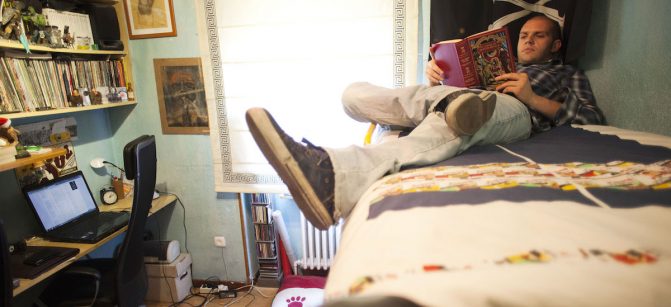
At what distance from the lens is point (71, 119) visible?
192 cm

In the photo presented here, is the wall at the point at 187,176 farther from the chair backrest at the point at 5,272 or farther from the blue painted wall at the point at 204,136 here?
the chair backrest at the point at 5,272

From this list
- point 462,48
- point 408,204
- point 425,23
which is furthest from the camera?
point 425,23

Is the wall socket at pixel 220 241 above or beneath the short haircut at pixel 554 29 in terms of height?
beneath

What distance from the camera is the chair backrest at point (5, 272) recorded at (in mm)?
953

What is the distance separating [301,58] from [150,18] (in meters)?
0.94

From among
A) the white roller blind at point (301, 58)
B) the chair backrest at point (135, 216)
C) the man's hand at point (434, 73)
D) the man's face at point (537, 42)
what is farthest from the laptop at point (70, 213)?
the man's face at point (537, 42)

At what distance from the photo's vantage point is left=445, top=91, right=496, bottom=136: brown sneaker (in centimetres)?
91

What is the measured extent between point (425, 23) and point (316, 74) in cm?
Answer: 64

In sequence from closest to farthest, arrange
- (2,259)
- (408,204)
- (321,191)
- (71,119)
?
(408,204)
(321,191)
(2,259)
(71,119)

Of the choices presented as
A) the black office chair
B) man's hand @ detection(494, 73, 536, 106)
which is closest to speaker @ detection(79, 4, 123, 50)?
the black office chair

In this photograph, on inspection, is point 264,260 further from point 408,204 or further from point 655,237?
point 655,237

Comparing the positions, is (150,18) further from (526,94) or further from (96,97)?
(526,94)

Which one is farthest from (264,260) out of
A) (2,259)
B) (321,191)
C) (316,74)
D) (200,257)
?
(321,191)

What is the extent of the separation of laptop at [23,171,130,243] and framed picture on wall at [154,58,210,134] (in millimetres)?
564
